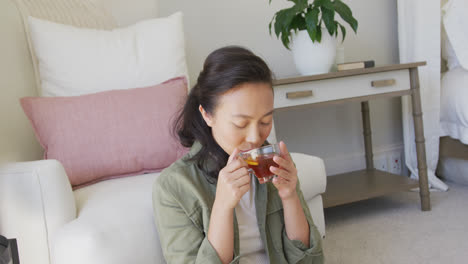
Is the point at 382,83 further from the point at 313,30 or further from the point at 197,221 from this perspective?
the point at 197,221

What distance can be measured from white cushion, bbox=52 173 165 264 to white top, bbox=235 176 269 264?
0.21m

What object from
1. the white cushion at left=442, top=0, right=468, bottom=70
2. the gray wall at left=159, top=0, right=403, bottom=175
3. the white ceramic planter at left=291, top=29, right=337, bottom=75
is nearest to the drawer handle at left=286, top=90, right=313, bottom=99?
the white ceramic planter at left=291, top=29, right=337, bottom=75

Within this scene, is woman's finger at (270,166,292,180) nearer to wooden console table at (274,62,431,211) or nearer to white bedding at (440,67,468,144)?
wooden console table at (274,62,431,211)

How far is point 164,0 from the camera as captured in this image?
218cm

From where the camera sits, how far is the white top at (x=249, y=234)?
3.46ft

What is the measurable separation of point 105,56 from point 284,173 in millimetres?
1017

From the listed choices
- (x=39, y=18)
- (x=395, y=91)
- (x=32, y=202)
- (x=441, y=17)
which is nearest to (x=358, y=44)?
(x=441, y=17)

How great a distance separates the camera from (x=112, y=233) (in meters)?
1.01

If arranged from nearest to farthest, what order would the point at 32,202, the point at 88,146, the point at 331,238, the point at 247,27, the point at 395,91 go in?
the point at 32,202 → the point at 88,146 → the point at 331,238 → the point at 395,91 → the point at 247,27

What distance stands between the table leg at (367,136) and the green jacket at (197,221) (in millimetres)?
1516

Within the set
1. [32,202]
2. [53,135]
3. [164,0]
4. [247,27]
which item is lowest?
[32,202]

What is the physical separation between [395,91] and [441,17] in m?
0.77

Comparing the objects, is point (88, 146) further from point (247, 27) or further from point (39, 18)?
point (247, 27)

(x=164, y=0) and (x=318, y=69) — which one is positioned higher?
(x=164, y=0)
